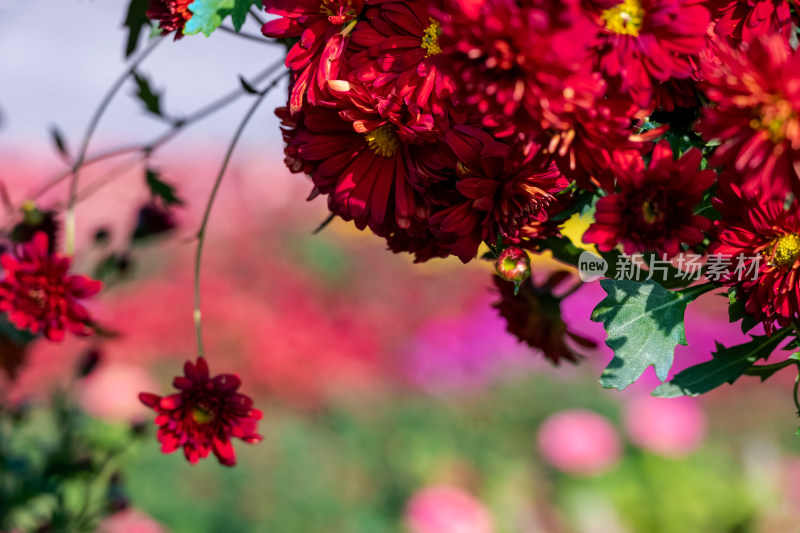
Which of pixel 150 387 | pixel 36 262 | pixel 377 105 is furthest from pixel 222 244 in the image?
pixel 377 105

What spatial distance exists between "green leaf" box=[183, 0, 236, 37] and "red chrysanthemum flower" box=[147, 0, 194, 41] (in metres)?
0.01

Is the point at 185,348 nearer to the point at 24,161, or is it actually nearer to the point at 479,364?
the point at 479,364

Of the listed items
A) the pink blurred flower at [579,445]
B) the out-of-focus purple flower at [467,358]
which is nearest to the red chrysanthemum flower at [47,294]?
the pink blurred flower at [579,445]

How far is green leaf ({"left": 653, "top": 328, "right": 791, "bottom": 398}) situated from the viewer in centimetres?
53

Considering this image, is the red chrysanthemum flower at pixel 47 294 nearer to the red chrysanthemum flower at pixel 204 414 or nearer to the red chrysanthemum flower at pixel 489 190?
the red chrysanthemum flower at pixel 204 414

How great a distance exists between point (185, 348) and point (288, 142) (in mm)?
3387

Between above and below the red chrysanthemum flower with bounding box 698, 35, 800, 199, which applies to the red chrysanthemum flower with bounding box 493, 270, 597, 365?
below

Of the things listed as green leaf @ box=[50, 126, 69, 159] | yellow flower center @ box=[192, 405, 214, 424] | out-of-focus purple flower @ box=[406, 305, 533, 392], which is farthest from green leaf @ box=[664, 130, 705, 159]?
out-of-focus purple flower @ box=[406, 305, 533, 392]

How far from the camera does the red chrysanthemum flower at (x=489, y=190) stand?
411 millimetres

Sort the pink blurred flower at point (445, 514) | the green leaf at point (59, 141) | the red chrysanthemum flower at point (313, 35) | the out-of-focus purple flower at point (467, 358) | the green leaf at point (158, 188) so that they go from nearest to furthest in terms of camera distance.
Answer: the red chrysanthemum flower at point (313, 35) < the green leaf at point (158, 188) < the green leaf at point (59, 141) < the pink blurred flower at point (445, 514) < the out-of-focus purple flower at point (467, 358)

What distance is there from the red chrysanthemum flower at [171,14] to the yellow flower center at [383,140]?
15 centimetres

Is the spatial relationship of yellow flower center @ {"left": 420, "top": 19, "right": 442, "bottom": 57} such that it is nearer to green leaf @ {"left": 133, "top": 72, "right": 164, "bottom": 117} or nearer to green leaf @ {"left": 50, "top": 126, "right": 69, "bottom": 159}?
green leaf @ {"left": 133, "top": 72, "right": 164, "bottom": 117}

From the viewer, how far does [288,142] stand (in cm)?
49

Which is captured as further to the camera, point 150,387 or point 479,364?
point 479,364
